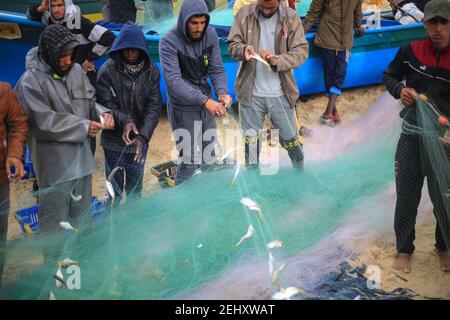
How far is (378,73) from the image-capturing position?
8.41 meters

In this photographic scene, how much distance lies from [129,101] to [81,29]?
161 centimetres

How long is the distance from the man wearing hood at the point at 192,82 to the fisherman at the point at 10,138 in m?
1.40

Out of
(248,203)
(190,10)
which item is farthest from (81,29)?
(248,203)

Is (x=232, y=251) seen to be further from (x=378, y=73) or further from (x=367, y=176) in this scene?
(x=378, y=73)

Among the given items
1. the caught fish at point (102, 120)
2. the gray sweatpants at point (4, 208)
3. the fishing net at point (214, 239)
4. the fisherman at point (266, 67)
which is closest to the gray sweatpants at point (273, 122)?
the fisherman at point (266, 67)

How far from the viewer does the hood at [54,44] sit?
11.8ft

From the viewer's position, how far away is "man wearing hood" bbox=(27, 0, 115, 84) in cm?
532

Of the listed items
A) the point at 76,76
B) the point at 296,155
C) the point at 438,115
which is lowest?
the point at 296,155

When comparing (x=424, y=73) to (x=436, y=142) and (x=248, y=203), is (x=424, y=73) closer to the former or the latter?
(x=436, y=142)

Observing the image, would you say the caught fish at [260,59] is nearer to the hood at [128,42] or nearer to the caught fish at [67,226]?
the hood at [128,42]

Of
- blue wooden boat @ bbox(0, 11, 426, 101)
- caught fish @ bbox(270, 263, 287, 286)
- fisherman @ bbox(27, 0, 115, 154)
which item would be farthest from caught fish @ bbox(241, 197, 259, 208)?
blue wooden boat @ bbox(0, 11, 426, 101)

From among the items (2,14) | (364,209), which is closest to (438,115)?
(364,209)

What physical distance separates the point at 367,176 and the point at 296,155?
28.2 inches

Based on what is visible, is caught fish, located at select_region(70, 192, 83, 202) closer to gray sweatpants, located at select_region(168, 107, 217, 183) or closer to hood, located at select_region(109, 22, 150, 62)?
gray sweatpants, located at select_region(168, 107, 217, 183)
